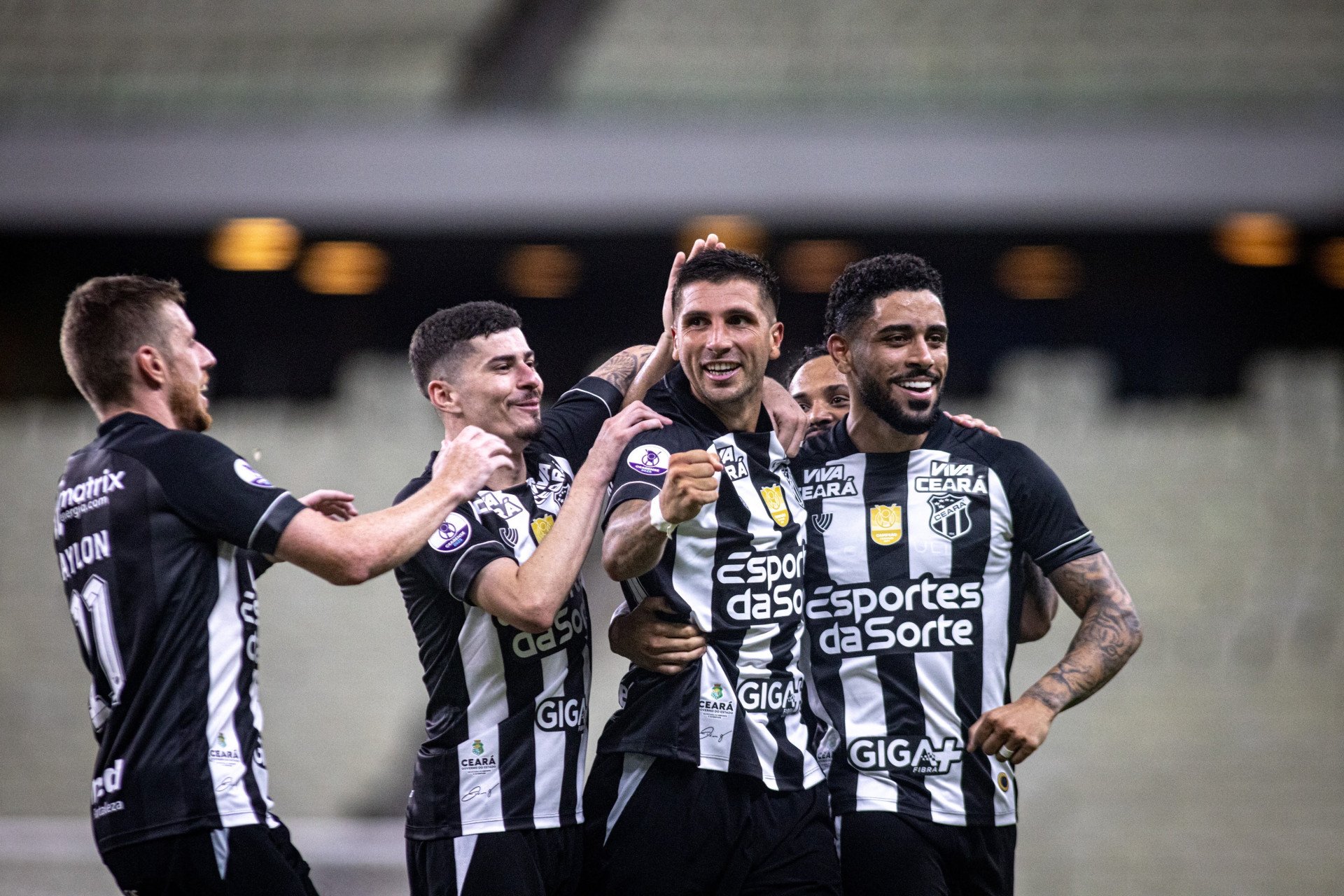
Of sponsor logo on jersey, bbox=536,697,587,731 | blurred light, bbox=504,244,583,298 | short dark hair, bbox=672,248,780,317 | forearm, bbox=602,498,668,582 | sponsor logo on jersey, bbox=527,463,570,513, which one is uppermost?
blurred light, bbox=504,244,583,298

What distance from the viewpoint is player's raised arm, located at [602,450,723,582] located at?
9.33 ft

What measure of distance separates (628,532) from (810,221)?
7538mm

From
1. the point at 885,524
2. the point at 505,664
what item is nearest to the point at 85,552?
the point at 505,664

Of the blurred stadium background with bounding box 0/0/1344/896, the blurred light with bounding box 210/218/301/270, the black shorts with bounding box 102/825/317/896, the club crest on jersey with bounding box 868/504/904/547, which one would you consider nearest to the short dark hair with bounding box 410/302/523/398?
the club crest on jersey with bounding box 868/504/904/547

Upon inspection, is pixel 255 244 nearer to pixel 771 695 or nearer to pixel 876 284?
pixel 876 284

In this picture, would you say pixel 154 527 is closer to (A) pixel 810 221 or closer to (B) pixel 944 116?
(A) pixel 810 221

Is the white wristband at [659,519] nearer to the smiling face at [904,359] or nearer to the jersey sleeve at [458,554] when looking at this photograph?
the jersey sleeve at [458,554]

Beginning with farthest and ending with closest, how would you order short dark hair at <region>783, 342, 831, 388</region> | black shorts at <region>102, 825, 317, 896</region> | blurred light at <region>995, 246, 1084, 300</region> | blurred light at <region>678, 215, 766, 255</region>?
1. blurred light at <region>995, 246, 1084, 300</region>
2. blurred light at <region>678, 215, 766, 255</region>
3. short dark hair at <region>783, 342, 831, 388</region>
4. black shorts at <region>102, 825, 317, 896</region>

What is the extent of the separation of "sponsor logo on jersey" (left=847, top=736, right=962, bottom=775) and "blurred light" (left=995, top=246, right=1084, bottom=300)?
8.02 m

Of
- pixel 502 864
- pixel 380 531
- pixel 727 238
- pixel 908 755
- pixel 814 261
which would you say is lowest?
pixel 502 864

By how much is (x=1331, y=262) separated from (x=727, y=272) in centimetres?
930

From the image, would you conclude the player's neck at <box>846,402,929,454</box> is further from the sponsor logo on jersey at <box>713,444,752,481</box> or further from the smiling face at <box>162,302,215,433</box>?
the smiling face at <box>162,302,215,433</box>

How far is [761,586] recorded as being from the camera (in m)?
3.22

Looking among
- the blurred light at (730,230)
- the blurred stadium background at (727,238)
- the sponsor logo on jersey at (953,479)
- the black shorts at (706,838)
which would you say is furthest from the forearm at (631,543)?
the blurred light at (730,230)
